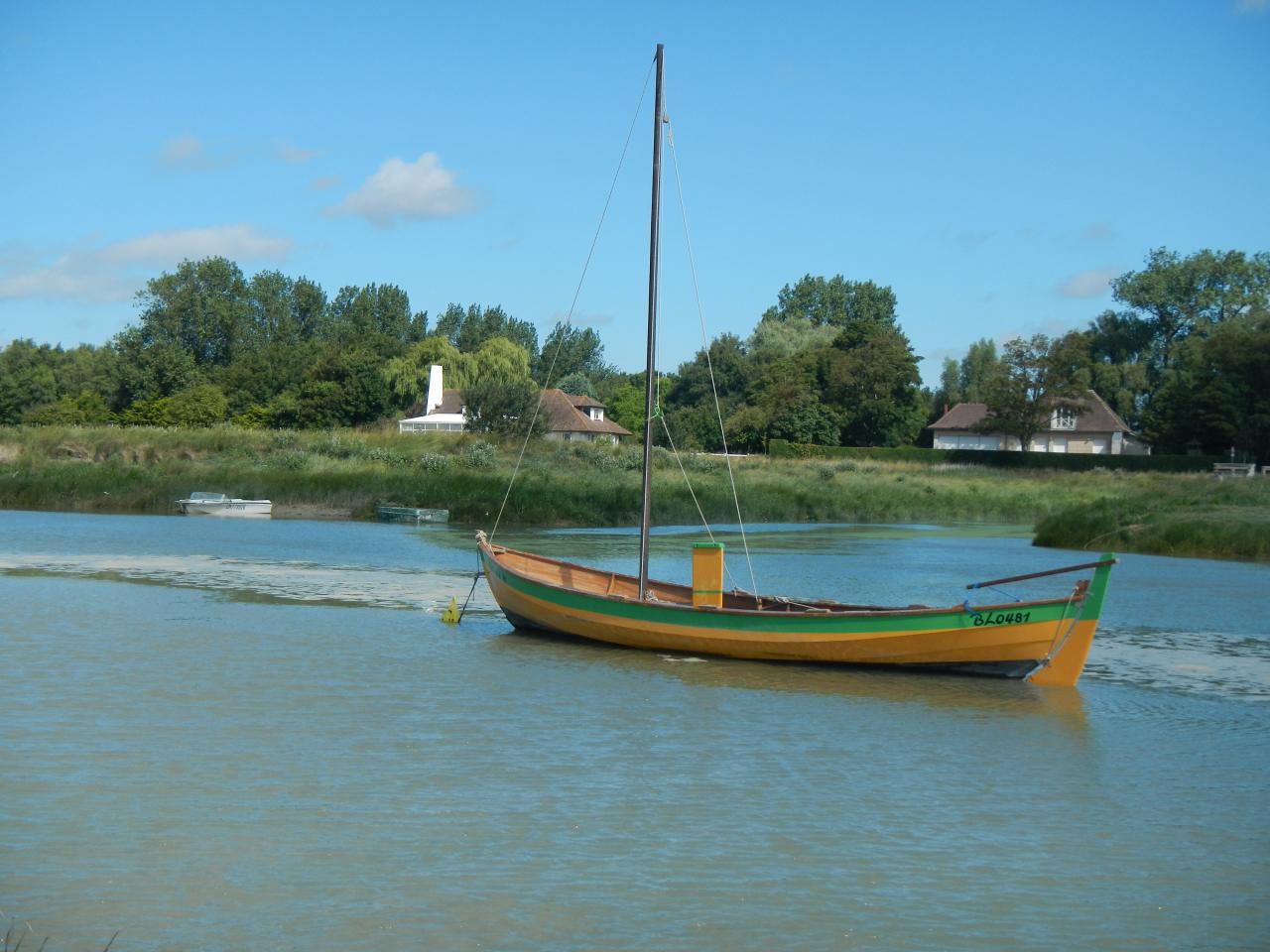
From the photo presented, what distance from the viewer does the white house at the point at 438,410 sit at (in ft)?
343

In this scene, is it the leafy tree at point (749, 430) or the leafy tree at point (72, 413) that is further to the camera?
the leafy tree at point (72, 413)

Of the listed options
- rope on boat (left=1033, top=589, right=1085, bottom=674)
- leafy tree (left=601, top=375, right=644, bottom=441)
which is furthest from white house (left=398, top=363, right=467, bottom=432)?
rope on boat (left=1033, top=589, right=1085, bottom=674)

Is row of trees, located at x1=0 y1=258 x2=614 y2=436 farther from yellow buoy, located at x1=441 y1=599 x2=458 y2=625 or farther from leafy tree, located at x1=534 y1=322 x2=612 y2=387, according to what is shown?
yellow buoy, located at x1=441 y1=599 x2=458 y2=625

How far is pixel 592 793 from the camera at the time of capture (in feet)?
44.8

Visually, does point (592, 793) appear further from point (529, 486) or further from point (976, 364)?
point (976, 364)

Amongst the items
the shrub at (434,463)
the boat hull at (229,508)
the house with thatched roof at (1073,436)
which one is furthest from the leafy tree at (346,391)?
the house with thatched roof at (1073,436)

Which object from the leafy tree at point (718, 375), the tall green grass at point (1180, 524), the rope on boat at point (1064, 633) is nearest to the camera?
the rope on boat at point (1064, 633)

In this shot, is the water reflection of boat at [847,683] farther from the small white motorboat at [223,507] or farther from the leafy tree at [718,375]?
the leafy tree at [718,375]

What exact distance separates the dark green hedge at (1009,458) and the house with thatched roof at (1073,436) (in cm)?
1350

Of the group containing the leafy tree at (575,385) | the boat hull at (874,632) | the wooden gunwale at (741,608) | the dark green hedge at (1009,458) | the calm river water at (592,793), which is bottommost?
the calm river water at (592,793)

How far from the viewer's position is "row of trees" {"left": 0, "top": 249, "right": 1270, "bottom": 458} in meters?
94.1

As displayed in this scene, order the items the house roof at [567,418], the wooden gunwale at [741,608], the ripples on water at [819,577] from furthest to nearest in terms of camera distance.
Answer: the house roof at [567,418] < the ripples on water at [819,577] < the wooden gunwale at [741,608]

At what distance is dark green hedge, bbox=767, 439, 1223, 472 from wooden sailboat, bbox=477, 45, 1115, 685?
69664 millimetres

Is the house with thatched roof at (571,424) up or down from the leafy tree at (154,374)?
down
